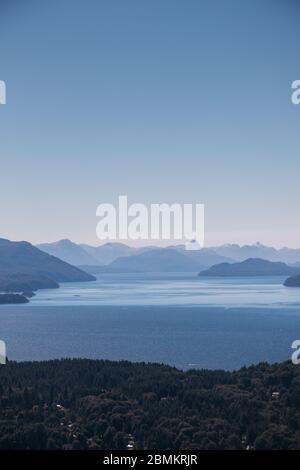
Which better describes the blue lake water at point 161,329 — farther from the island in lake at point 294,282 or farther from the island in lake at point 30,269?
the island in lake at point 30,269

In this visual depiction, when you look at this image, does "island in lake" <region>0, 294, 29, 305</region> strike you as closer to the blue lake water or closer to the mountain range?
the blue lake water

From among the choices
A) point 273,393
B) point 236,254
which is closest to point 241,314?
point 273,393

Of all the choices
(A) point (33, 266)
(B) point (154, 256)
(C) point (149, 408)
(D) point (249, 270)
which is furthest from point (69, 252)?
(C) point (149, 408)

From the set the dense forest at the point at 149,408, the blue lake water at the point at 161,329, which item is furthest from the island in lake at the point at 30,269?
the dense forest at the point at 149,408

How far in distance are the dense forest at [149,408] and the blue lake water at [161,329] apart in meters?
6.85

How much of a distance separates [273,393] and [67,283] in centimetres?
6185

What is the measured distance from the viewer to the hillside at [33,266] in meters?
65.9

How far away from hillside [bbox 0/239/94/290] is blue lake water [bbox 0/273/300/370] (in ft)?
69.8

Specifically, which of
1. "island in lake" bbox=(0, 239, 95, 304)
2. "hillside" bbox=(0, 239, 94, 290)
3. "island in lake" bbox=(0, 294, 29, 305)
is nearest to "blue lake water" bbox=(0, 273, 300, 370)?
"island in lake" bbox=(0, 294, 29, 305)

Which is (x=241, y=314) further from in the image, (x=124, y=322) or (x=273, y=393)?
(x=273, y=393)

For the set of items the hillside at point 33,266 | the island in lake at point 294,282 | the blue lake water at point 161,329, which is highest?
the hillside at point 33,266

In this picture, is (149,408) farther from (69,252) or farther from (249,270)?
(69,252)

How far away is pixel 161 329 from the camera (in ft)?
94.1

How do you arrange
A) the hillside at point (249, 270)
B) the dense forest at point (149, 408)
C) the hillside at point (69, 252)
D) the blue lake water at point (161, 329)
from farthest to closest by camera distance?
1. the hillside at point (69, 252)
2. the hillside at point (249, 270)
3. the blue lake water at point (161, 329)
4. the dense forest at point (149, 408)
